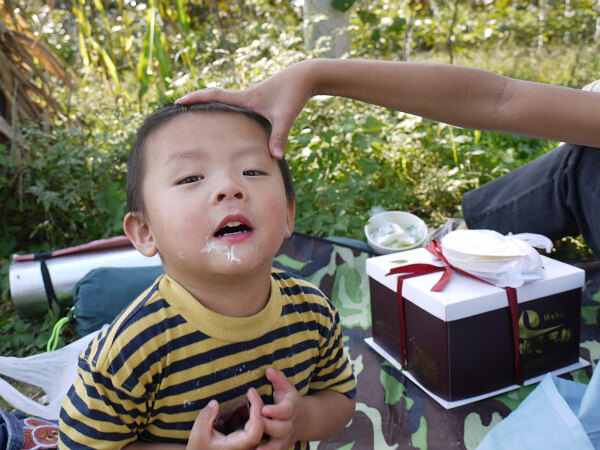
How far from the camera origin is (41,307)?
236 cm

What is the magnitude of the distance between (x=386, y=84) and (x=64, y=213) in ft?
8.28

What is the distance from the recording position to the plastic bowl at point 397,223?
2501mm

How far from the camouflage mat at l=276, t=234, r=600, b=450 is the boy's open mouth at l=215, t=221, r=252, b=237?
3.20ft

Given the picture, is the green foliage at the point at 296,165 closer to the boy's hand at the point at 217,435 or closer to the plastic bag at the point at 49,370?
the plastic bag at the point at 49,370

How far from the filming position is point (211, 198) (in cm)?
82

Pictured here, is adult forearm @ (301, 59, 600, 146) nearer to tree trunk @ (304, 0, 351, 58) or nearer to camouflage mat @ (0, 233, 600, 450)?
camouflage mat @ (0, 233, 600, 450)

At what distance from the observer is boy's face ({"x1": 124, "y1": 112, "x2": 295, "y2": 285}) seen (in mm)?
829

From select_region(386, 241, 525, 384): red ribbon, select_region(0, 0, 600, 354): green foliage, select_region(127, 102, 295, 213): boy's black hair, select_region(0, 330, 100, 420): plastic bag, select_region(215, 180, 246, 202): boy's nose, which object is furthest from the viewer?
select_region(0, 0, 600, 354): green foliage

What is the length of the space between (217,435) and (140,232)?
414 millimetres

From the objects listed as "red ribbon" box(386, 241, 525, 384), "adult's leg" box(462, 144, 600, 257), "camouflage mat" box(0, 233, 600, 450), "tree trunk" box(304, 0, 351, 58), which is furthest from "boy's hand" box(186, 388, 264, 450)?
"tree trunk" box(304, 0, 351, 58)

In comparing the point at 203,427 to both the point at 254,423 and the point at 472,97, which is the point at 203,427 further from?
the point at 472,97

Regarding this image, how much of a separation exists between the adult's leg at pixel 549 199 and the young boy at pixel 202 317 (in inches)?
49.5

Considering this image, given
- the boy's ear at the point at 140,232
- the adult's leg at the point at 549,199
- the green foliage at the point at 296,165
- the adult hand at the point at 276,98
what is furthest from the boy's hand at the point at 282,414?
the green foliage at the point at 296,165

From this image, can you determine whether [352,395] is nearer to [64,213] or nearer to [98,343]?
[98,343]
